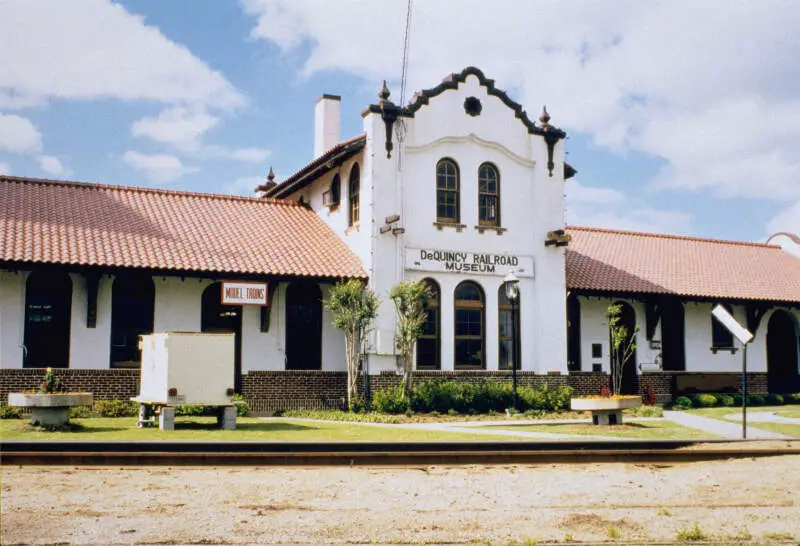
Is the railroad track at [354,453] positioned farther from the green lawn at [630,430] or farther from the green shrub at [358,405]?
the green shrub at [358,405]

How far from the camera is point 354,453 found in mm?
12258

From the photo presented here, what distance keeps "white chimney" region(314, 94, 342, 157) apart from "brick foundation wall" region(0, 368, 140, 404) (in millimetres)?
11596

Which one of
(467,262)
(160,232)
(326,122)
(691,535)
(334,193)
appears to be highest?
(326,122)

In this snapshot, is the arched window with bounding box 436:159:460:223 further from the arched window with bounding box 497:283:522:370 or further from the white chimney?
the white chimney

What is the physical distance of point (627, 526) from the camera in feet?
28.0

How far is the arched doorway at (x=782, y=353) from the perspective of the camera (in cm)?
3212

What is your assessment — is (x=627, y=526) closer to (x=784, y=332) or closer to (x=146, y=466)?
(x=146, y=466)

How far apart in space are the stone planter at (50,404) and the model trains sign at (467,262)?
10.5 metres

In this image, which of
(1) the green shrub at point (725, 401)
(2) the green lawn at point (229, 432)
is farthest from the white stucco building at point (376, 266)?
(2) the green lawn at point (229, 432)

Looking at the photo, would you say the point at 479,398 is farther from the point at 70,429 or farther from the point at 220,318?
the point at 70,429

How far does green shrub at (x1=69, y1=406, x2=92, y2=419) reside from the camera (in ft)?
65.0

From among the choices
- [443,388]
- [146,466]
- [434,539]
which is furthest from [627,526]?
[443,388]

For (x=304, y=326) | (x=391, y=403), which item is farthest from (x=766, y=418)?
(x=304, y=326)

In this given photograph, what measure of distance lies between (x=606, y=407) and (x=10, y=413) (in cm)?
1280
